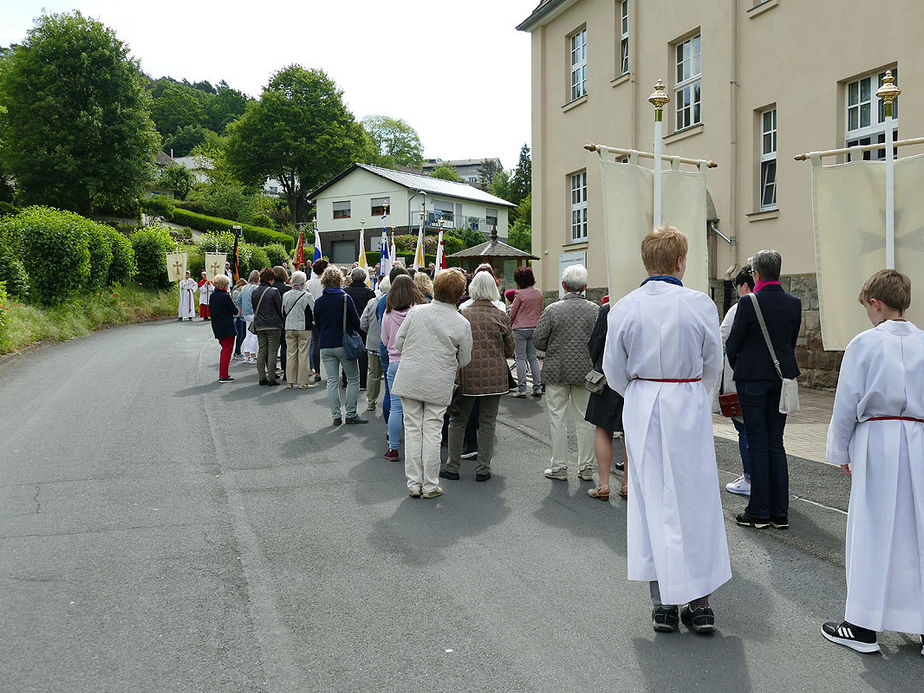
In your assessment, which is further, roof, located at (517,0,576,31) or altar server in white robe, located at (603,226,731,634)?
roof, located at (517,0,576,31)

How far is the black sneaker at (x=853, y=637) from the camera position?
384 centimetres

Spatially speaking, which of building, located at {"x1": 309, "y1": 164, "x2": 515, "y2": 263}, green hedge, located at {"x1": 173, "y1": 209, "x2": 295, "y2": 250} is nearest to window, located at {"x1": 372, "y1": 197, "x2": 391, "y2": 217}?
building, located at {"x1": 309, "y1": 164, "x2": 515, "y2": 263}

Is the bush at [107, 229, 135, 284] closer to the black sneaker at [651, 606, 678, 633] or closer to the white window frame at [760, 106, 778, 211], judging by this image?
the white window frame at [760, 106, 778, 211]

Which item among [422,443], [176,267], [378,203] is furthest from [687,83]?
[378,203]

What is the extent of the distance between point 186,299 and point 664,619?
28237mm

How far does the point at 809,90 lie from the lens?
13.6 metres

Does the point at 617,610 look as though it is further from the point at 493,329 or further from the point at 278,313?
the point at 278,313

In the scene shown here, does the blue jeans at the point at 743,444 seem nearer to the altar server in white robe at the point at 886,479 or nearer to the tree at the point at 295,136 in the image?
the altar server in white robe at the point at 886,479

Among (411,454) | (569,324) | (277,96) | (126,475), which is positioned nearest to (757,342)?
(569,324)

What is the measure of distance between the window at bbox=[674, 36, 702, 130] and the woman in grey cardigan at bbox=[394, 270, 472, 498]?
11.3 meters

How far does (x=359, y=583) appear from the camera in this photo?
473 centimetres

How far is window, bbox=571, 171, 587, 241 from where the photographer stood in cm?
2031

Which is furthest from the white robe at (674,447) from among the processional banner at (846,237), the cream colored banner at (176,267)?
the cream colored banner at (176,267)

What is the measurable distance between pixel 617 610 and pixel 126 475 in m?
5.00
